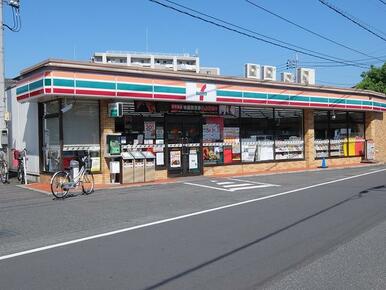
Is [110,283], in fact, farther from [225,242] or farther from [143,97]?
[143,97]

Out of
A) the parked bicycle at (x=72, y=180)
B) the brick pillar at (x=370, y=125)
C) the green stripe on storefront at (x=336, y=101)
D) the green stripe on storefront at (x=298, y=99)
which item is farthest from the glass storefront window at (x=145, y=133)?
the brick pillar at (x=370, y=125)

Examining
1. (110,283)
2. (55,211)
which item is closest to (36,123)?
(55,211)

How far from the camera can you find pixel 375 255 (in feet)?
23.7

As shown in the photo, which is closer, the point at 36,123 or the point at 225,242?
the point at 225,242

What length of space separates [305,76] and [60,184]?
1822 centimetres

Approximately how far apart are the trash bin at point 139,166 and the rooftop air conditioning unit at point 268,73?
9.25 metres

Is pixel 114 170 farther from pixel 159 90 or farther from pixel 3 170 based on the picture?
pixel 3 170

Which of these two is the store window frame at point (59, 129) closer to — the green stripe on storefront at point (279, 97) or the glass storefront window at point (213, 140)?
the glass storefront window at point (213, 140)

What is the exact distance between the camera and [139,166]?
18438mm

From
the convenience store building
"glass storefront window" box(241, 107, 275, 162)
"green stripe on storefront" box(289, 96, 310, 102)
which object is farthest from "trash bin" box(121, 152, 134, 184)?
"green stripe on storefront" box(289, 96, 310, 102)

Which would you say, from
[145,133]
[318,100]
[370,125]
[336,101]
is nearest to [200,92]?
[145,133]

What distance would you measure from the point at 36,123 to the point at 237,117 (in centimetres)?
867

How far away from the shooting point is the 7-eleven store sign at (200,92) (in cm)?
1958

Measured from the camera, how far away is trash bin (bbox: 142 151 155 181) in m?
18.6
